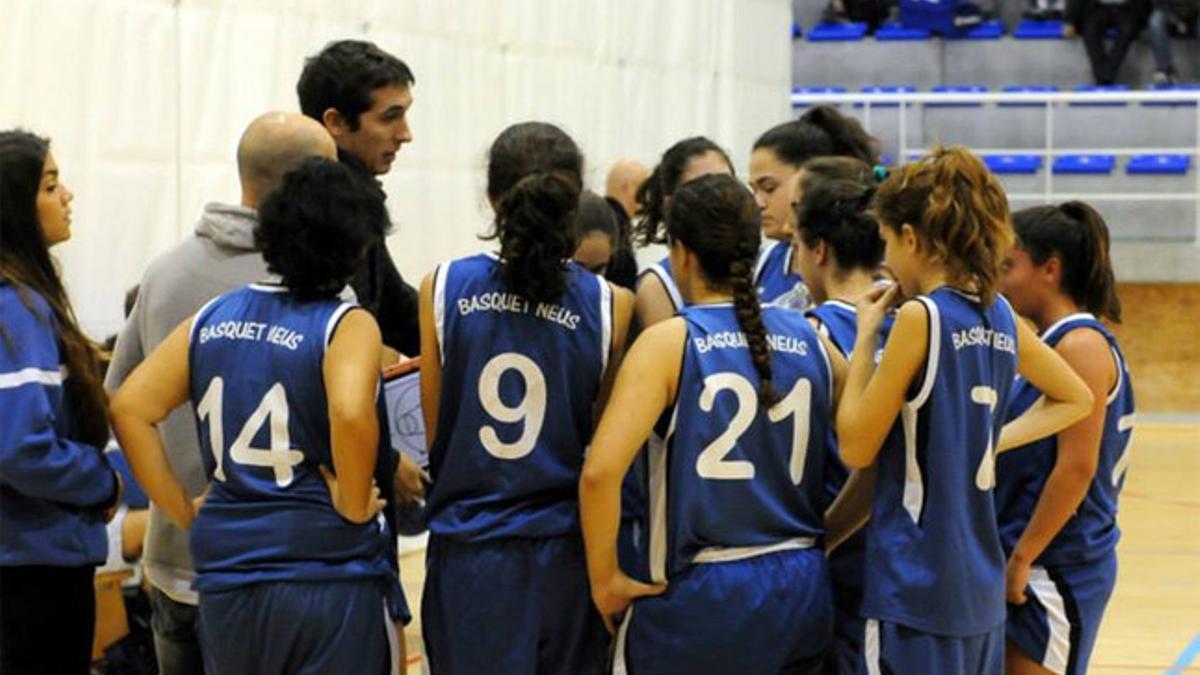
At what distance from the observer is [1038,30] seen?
16.1m

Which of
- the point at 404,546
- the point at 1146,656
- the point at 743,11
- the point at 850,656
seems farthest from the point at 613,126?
the point at 850,656

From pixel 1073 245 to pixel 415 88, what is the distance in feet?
14.4

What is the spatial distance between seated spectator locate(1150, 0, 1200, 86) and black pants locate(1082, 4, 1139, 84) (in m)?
0.19

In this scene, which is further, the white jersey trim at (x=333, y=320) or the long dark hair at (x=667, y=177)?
the long dark hair at (x=667, y=177)

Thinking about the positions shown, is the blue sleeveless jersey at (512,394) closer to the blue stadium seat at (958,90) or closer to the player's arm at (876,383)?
the player's arm at (876,383)

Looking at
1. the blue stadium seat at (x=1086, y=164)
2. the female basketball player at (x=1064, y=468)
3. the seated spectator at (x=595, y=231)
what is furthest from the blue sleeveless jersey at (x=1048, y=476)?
the blue stadium seat at (x=1086, y=164)

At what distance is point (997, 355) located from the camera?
3.33 metres

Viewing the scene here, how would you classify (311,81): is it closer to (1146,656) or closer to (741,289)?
(741,289)

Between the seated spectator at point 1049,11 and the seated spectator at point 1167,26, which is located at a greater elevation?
the seated spectator at point 1049,11

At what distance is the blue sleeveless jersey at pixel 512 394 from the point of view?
3.28 meters

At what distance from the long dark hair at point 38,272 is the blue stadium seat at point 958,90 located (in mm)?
12134

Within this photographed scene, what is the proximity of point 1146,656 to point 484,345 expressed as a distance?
3959mm

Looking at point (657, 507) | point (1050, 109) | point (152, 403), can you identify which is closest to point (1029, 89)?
point (1050, 109)

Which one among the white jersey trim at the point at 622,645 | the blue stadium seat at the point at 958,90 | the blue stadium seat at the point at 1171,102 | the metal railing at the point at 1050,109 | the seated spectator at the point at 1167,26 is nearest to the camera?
the white jersey trim at the point at 622,645
